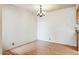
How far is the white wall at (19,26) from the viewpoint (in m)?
1.29

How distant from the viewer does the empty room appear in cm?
135

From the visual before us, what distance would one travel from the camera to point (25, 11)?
139cm

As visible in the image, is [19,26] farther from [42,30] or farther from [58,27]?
[58,27]

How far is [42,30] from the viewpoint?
5.16ft

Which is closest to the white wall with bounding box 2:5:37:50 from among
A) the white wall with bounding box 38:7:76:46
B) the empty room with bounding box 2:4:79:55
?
the empty room with bounding box 2:4:79:55

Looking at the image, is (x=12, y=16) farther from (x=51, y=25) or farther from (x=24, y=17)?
(x=51, y=25)

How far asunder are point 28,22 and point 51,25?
Answer: 1.36 feet

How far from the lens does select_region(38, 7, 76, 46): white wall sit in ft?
5.16

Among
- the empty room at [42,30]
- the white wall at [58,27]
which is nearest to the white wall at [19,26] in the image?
the empty room at [42,30]

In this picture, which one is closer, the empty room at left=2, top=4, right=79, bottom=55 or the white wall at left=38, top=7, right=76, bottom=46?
the empty room at left=2, top=4, right=79, bottom=55

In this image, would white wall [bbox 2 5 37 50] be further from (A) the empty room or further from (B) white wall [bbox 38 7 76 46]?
(B) white wall [bbox 38 7 76 46]

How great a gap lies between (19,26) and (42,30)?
1.34 feet

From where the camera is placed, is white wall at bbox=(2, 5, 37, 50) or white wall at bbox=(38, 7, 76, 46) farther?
white wall at bbox=(38, 7, 76, 46)

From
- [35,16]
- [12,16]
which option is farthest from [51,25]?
[12,16]
